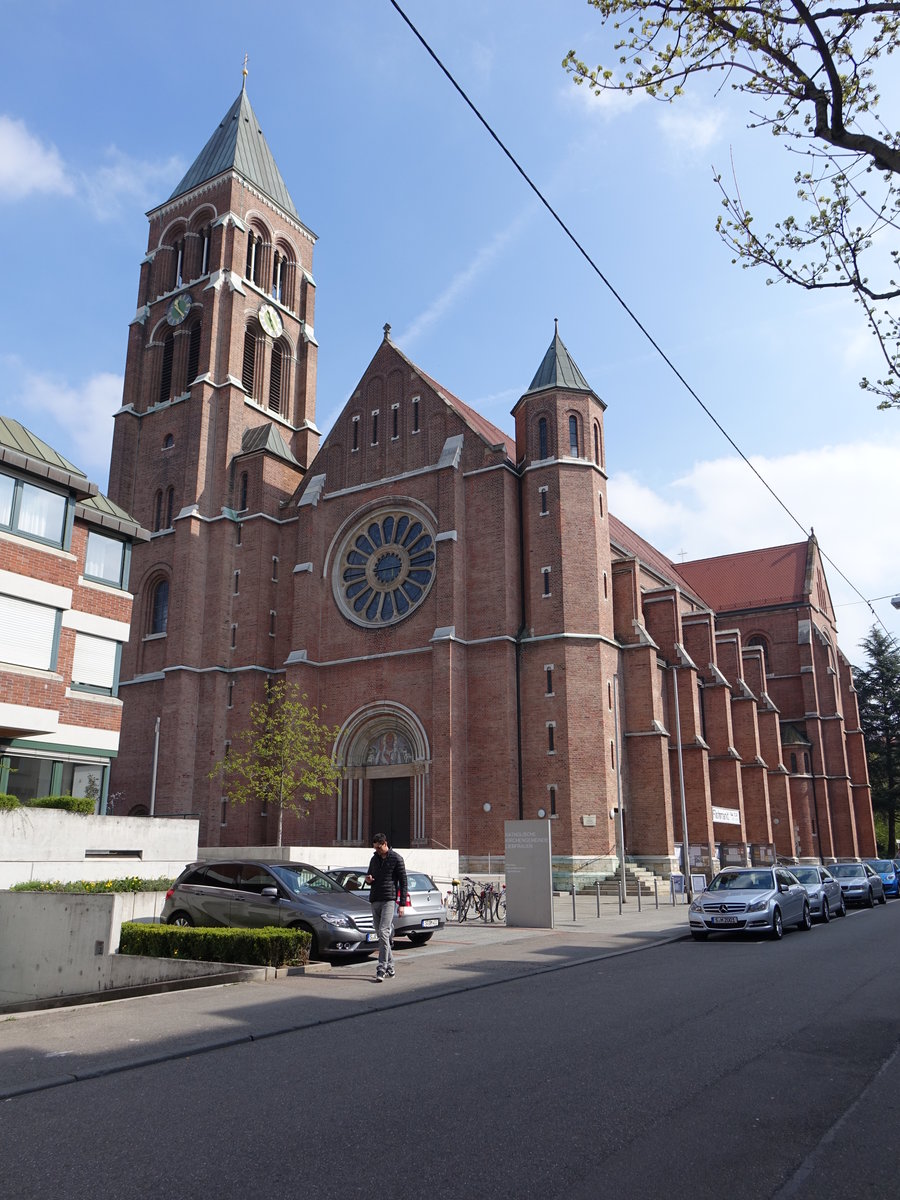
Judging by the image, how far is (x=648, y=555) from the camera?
55.4 metres

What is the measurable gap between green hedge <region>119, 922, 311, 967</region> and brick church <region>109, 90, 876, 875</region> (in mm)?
17545

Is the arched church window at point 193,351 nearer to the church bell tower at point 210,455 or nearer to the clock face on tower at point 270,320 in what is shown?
the church bell tower at point 210,455

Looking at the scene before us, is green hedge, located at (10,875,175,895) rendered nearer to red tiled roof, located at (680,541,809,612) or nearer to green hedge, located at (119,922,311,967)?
green hedge, located at (119,922,311,967)

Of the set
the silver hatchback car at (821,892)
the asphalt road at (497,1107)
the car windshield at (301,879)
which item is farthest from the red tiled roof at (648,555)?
the asphalt road at (497,1107)

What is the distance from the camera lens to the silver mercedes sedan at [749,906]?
17.1 meters

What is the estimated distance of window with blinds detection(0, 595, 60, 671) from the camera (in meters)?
20.6

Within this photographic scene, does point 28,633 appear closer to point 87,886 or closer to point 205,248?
point 87,886

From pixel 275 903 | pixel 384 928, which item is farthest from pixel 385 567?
pixel 384 928

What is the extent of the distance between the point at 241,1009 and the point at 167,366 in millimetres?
39988

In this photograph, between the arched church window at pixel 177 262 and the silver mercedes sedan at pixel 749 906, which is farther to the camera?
the arched church window at pixel 177 262

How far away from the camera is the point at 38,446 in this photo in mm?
22703

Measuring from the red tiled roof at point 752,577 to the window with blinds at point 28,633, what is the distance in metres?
45.5

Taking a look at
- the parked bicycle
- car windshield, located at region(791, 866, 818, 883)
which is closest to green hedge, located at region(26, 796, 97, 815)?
the parked bicycle

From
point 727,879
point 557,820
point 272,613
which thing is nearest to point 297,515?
point 272,613
